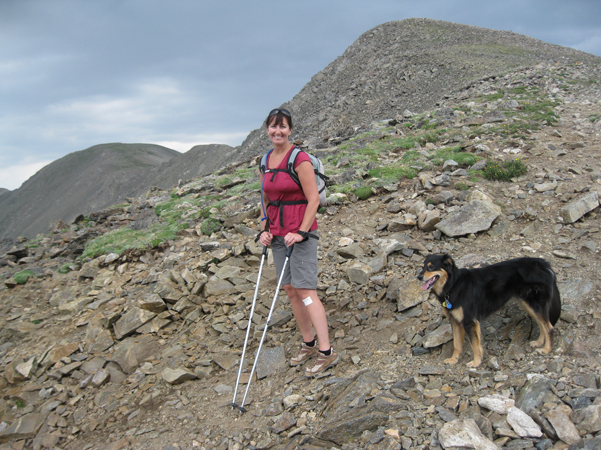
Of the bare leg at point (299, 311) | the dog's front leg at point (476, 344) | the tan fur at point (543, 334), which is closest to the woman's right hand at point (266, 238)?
the bare leg at point (299, 311)

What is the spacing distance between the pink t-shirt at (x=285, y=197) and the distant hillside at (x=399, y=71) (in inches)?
626

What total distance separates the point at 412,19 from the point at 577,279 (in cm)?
5050

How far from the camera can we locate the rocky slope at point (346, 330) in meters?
3.17

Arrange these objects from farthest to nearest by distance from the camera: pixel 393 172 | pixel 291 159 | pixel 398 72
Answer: pixel 398 72 → pixel 393 172 → pixel 291 159

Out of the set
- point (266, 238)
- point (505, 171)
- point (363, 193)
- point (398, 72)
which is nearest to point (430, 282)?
point (266, 238)

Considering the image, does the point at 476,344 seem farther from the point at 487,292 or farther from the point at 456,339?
the point at 487,292

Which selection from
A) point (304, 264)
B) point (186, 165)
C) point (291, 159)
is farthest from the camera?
point (186, 165)

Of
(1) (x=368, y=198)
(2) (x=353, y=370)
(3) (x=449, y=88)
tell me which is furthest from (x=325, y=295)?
(3) (x=449, y=88)

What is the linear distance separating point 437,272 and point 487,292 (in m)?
0.66

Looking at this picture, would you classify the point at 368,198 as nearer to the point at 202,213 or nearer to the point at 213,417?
the point at 202,213

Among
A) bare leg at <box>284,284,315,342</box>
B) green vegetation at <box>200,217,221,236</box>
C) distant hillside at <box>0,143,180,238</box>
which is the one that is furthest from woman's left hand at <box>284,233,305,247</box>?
distant hillside at <box>0,143,180,238</box>

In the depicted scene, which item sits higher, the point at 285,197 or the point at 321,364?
the point at 285,197

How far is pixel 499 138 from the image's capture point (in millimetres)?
10156

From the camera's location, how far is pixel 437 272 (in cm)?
368
